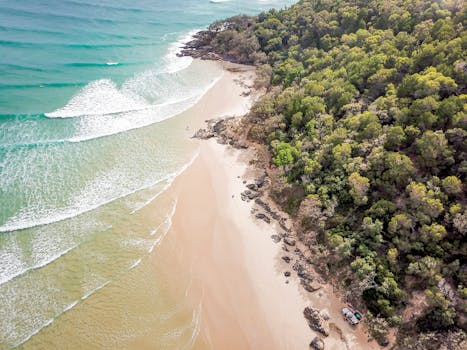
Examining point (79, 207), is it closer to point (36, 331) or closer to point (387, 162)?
point (36, 331)

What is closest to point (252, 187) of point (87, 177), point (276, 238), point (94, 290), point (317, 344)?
point (276, 238)

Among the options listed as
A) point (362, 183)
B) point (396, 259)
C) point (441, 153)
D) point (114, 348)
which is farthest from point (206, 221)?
point (441, 153)

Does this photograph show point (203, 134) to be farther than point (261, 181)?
Yes

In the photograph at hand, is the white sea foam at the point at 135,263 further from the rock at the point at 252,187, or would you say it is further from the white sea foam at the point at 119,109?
the white sea foam at the point at 119,109

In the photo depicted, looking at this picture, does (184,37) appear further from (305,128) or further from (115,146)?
(305,128)

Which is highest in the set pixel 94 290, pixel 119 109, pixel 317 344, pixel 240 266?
pixel 119 109

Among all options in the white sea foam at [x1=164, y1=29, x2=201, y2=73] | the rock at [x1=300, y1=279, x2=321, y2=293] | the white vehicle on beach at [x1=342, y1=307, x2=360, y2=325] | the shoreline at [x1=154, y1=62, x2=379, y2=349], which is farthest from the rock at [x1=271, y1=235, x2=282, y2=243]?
the white sea foam at [x1=164, y1=29, x2=201, y2=73]
